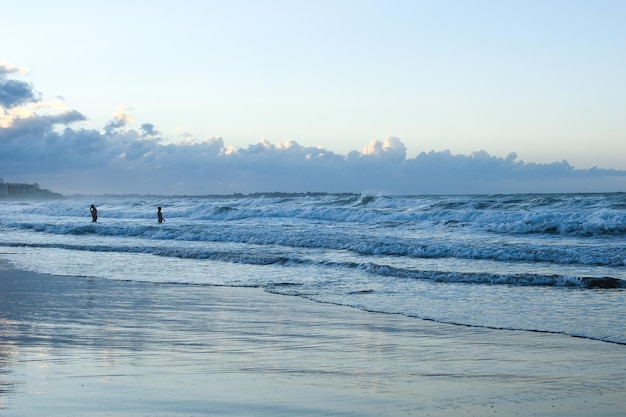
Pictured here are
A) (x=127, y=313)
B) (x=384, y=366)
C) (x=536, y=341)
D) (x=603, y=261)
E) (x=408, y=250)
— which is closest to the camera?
(x=384, y=366)

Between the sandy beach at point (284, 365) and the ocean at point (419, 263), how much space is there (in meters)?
1.68

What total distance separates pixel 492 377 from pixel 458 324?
3600 mm

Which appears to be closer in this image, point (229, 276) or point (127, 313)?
Answer: point (127, 313)

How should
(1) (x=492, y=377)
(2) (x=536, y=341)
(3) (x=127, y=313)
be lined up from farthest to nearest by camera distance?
(3) (x=127, y=313) < (2) (x=536, y=341) < (1) (x=492, y=377)

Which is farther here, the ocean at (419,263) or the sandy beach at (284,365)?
the ocean at (419,263)

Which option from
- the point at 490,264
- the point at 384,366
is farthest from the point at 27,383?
the point at 490,264

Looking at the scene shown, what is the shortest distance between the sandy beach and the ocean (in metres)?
1.68

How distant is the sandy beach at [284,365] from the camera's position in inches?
217

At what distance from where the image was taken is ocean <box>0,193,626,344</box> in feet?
38.6

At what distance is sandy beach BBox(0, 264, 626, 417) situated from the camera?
550 centimetres

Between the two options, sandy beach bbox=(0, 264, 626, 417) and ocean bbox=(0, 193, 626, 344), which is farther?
ocean bbox=(0, 193, 626, 344)

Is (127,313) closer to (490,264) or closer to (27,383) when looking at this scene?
(27,383)

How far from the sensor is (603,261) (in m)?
19.2

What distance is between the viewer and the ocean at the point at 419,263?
1176cm
